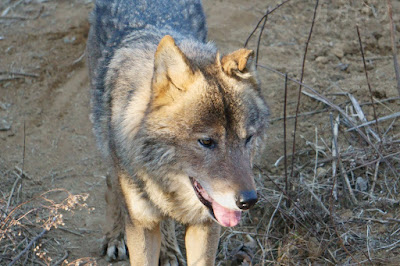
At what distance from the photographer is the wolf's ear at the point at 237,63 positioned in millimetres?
3818

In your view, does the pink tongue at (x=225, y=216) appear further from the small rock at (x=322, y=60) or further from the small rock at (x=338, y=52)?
the small rock at (x=338, y=52)

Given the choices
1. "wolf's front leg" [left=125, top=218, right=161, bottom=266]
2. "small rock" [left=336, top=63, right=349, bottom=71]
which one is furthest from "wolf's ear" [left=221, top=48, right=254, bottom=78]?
"small rock" [left=336, top=63, right=349, bottom=71]

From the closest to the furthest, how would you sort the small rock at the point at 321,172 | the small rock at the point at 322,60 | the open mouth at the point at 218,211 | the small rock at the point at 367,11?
1. the open mouth at the point at 218,211
2. the small rock at the point at 321,172
3. the small rock at the point at 322,60
4. the small rock at the point at 367,11

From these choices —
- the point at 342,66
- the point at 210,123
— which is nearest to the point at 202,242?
the point at 210,123

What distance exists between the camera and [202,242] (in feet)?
14.3

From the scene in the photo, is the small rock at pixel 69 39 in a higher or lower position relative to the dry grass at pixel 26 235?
higher

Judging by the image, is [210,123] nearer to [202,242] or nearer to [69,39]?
[202,242]

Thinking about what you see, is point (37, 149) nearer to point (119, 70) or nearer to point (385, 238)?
point (119, 70)

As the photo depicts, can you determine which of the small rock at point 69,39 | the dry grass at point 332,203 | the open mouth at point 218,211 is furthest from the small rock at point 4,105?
the open mouth at point 218,211

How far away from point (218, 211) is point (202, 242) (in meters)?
0.71

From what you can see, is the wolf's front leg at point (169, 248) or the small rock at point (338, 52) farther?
the small rock at point (338, 52)

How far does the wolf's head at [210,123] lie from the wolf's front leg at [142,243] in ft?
2.56

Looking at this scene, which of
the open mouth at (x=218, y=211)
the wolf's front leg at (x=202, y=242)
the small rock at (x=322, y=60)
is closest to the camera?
the open mouth at (x=218, y=211)

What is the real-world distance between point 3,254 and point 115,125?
1.61 meters
